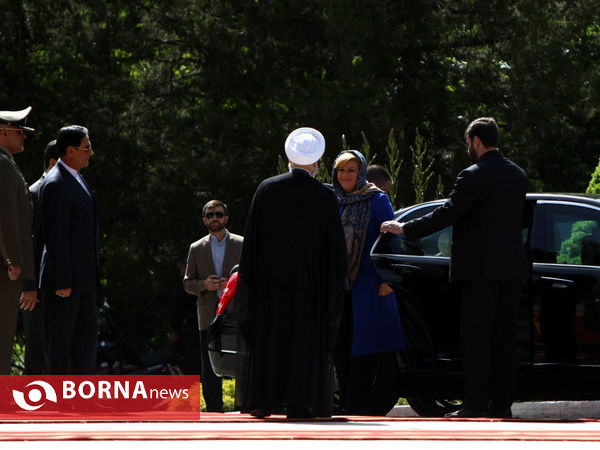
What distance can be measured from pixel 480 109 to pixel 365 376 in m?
21.9

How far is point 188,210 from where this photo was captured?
28969 mm

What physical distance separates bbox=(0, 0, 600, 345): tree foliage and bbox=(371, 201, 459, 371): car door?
59.4 feet

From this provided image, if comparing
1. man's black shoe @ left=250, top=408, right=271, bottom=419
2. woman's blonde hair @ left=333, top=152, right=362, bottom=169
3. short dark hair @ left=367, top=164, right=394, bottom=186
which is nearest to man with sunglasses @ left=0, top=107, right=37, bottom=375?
man's black shoe @ left=250, top=408, right=271, bottom=419

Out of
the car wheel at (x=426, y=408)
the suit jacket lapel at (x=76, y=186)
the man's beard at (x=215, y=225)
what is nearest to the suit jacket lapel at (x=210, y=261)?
the man's beard at (x=215, y=225)

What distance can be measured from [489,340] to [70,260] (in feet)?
8.52

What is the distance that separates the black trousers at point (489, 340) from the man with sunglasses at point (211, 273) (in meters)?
3.71

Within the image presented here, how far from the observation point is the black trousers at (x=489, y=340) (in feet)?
28.3

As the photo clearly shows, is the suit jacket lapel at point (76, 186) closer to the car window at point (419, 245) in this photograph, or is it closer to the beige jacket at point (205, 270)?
the car window at point (419, 245)

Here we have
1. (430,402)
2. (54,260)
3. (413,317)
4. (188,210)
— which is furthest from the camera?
(188,210)

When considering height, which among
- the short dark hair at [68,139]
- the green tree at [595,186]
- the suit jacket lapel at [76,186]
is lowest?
the suit jacket lapel at [76,186]

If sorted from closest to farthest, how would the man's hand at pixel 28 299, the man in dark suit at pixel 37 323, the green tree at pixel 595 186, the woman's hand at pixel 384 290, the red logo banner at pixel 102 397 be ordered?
1. the red logo banner at pixel 102 397
2. the man's hand at pixel 28 299
3. the man in dark suit at pixel 37 323
4. the woman's hand at pixel 384 290
5. the green tree at pixel 595 186
